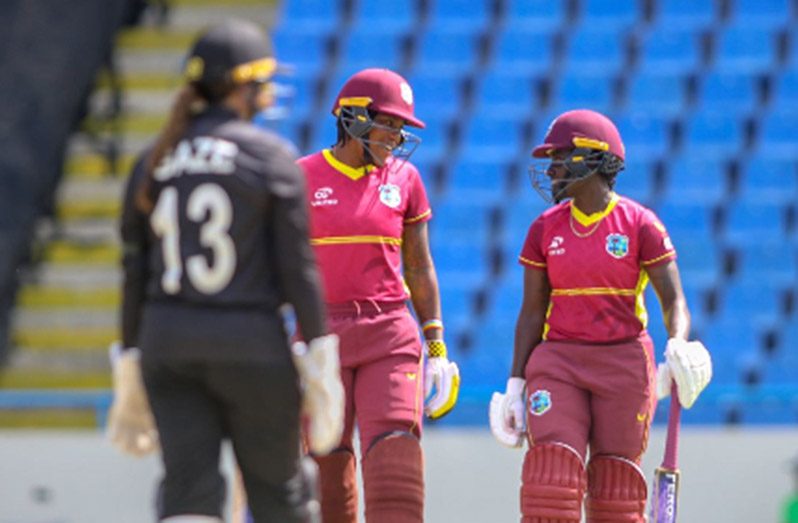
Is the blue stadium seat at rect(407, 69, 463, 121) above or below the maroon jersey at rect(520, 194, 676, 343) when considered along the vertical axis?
above

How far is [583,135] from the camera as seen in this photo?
6.51 metres

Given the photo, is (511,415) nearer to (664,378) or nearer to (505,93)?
(664,378)

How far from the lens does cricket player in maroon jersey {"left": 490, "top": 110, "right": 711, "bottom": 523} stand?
20.7 ft

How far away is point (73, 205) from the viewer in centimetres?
1220

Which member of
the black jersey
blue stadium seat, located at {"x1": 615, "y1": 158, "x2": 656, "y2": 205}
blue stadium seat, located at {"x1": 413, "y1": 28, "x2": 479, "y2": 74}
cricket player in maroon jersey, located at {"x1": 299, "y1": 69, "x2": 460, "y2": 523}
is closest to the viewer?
the black jersey

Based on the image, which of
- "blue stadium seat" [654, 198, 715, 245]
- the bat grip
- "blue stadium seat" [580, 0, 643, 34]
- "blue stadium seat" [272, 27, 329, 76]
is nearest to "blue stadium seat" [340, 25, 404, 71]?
"blue stadium seat" [272, 27, 329, 76]

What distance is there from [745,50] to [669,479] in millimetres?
6265

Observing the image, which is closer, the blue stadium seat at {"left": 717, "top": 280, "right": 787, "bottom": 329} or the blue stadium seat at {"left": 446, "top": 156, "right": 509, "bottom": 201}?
the blue stadium seat at {"left": 717, "top": 280, "right": 787, "bottom": 329}

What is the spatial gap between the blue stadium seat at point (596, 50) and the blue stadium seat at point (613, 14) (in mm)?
18

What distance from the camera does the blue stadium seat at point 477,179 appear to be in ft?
37.9

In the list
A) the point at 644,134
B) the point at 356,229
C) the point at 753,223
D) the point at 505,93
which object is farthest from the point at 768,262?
the point at 356,229

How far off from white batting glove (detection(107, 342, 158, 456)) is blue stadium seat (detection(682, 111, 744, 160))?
726 cm

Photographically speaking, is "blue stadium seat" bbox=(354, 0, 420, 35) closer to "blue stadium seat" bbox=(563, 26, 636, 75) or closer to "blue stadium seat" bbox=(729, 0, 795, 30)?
"blue stadium seat" bbox=(563, 26, 636, 75)

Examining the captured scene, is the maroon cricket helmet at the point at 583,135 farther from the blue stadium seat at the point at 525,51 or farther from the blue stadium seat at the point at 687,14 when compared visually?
the blue stadium seat at the point at 687,14
